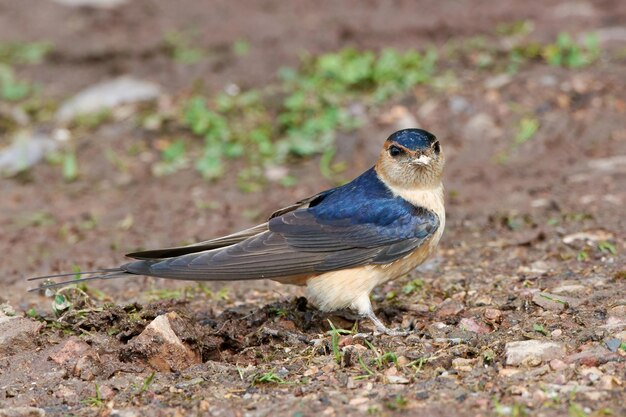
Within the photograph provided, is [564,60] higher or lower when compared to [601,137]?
higher

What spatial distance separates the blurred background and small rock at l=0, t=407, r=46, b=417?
1702 mm

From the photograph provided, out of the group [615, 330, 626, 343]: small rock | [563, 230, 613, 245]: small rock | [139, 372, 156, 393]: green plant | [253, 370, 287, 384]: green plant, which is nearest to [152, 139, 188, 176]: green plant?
[563, 230, 613, 245]: small rock

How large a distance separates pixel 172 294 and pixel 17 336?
113 cm

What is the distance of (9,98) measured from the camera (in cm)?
845

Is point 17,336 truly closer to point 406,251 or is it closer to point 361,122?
point 406,251

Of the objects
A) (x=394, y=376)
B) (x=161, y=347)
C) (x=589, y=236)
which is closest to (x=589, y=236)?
(x=589, y=236)

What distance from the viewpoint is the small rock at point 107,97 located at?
8117mm

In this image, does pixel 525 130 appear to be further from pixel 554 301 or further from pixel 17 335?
pixel 17 335

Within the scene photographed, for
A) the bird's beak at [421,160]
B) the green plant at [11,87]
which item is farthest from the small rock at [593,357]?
the green plant at [11,87]

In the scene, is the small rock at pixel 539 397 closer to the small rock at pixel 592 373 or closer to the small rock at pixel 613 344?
the small rock at pixel 592 373

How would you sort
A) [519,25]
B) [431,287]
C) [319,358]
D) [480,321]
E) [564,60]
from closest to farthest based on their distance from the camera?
[319,358] → [480,321] → [431,287] → [564,60] → [519,25]

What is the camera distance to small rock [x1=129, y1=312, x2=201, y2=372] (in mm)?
4012

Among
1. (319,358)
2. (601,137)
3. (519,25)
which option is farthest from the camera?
(519,25)

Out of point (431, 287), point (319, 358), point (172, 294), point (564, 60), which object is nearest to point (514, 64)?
point (564, 60)
